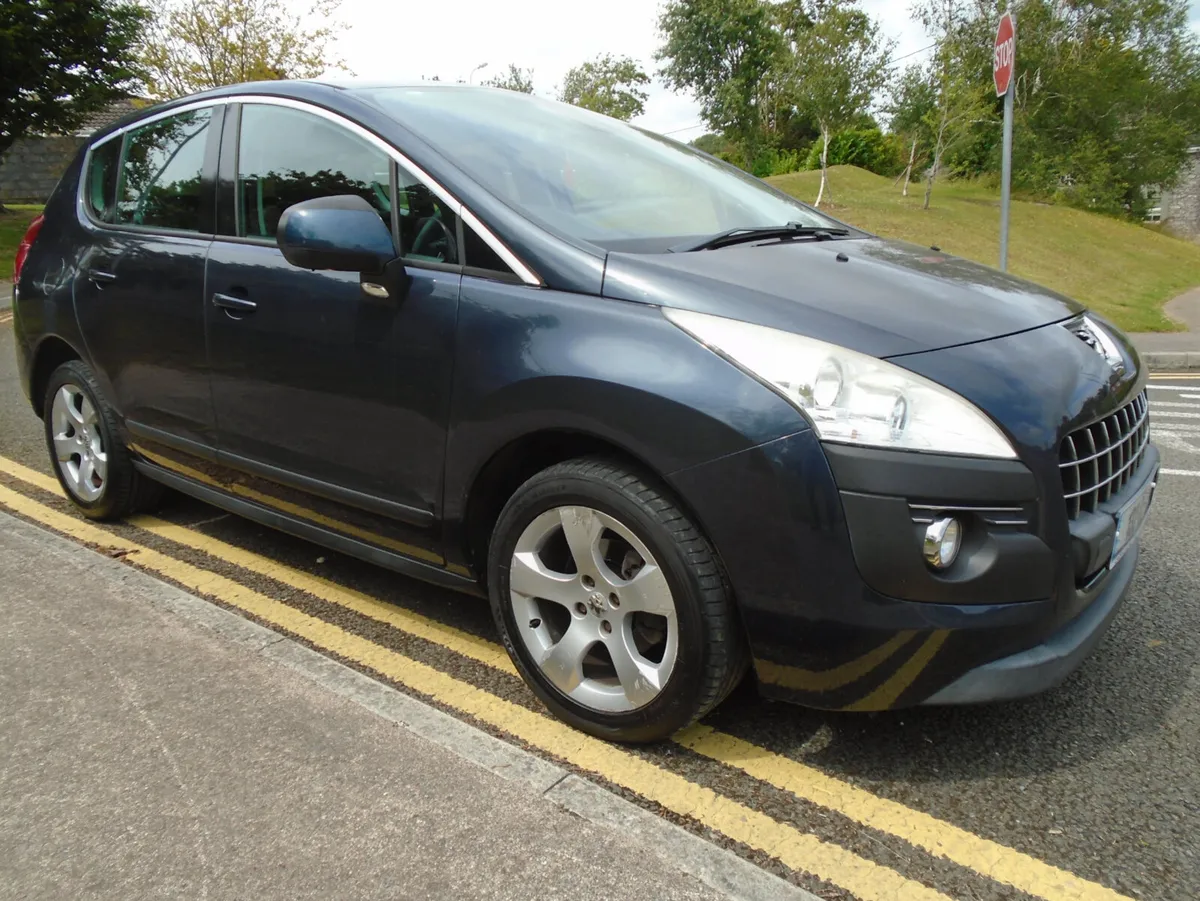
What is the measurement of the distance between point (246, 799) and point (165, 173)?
2.51 metres

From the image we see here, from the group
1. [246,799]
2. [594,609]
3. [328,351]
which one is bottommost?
[246,799]

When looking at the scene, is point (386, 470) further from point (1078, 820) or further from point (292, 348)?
point (1078, 820)

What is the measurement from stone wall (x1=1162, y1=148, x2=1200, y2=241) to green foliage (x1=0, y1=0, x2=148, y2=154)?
45.0 meters

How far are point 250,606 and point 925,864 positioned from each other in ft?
7.75

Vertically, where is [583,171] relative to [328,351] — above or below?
above

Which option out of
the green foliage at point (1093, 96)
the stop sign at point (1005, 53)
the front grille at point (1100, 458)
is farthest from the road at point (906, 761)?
the green foliage at point (1093, 96)

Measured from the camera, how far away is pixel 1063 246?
25484 mm

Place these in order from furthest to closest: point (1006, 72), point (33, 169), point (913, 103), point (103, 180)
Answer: point (33, 169) < point (913, 103) < point (1006, 72) < point (103, 180)

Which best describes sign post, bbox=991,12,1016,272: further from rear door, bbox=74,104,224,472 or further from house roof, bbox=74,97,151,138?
house roof, bbox=74,97,151,138

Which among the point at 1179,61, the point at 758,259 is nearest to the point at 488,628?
the point at 758,259

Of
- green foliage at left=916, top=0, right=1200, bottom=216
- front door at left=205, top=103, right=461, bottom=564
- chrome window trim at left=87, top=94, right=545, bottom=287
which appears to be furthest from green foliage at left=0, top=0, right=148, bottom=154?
green foliage at left=916, top=0, right=1200, bottom=216

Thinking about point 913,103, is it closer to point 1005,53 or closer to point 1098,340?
point 1005,53

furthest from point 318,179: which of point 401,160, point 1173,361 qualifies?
point 1173,361

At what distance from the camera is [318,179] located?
299 cm
